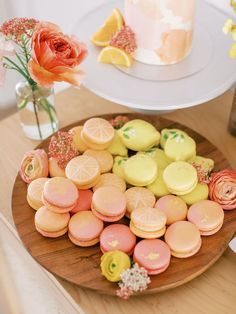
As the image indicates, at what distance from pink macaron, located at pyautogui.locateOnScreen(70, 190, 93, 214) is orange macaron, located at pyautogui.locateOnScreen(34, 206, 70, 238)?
0.07 ft

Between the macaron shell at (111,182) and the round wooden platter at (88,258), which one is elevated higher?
the macaron shell at (111,182)

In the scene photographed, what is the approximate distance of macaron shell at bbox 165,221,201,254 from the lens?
768 mm

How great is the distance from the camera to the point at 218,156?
934 mm

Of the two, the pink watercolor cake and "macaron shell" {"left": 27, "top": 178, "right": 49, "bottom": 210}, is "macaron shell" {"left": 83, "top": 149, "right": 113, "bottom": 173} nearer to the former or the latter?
"macaron shell" {"left": 27, "top": 178, "right": 49, "bottom": 210}

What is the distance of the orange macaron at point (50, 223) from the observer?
79cm

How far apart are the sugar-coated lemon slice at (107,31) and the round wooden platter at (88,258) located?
369 millimetres

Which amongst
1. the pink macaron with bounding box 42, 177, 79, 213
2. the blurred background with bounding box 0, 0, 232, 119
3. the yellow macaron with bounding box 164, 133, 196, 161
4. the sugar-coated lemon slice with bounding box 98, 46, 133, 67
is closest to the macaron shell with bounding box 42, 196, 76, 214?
the pink macaron with bounding box 42, 177, 79, 213

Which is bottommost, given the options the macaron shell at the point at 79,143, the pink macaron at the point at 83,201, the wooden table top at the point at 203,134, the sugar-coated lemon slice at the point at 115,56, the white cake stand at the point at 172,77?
the wooden table top at the point at 203,134

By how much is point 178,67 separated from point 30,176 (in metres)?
0.36

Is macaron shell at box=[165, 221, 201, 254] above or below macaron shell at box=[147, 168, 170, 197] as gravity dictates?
below

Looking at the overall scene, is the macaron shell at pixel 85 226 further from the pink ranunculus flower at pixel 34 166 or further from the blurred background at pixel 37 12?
the blurred background at pixel 37 12

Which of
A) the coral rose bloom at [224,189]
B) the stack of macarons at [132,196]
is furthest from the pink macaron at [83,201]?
the coral rose bloom at [224,189]

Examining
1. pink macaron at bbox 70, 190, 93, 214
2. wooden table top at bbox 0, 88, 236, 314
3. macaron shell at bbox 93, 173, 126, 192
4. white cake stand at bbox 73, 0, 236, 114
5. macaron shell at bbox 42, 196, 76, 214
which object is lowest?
wooden table top at bbox 0, 88, 236, 314

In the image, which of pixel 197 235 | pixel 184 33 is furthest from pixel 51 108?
pixel 197 235
